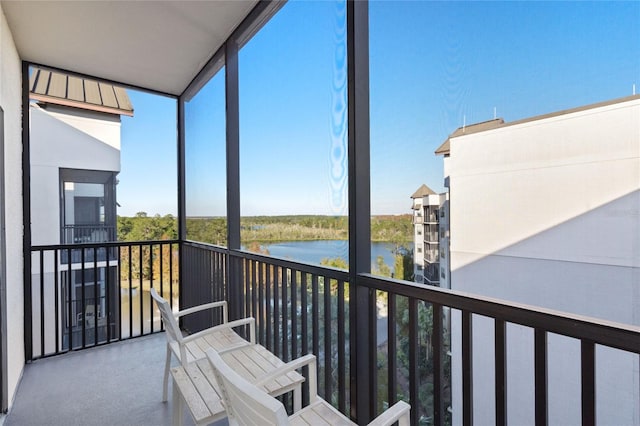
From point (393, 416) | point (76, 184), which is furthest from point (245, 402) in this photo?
point (76, 184)

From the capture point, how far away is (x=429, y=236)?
4.35 feet

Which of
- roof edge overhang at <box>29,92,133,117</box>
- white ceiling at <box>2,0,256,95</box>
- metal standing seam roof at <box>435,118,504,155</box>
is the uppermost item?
white ceiling at <box>2,0,256,95</box>

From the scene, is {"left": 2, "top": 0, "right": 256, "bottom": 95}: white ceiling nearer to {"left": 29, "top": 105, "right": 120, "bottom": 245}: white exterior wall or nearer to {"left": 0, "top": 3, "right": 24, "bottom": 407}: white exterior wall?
{"left": 0, "top": 3, "right": 24, "bottom": 407}: white exterior wall

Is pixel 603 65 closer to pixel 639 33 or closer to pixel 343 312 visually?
pixel 639 33

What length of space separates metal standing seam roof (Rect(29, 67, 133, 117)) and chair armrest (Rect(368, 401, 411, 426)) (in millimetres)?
3848

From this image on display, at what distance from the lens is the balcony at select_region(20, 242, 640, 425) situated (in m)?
0.99

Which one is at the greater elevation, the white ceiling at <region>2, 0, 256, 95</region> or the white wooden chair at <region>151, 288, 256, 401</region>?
the white ceiling at <region>2, 0, 256, 95</region>

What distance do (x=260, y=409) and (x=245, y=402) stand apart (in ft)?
0.25

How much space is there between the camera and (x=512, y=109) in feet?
3.44

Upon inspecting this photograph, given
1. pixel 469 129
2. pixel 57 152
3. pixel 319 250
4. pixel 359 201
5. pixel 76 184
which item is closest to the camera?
pixel 469 129

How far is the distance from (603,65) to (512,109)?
0.23 meters

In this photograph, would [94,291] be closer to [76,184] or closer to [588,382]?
[76,184]

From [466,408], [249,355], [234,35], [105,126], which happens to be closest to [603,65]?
[466,408]

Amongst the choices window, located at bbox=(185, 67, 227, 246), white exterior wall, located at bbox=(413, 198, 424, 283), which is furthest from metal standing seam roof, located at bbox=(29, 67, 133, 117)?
white exterior wall, located at bbox=(413, 198, 424, 283)
